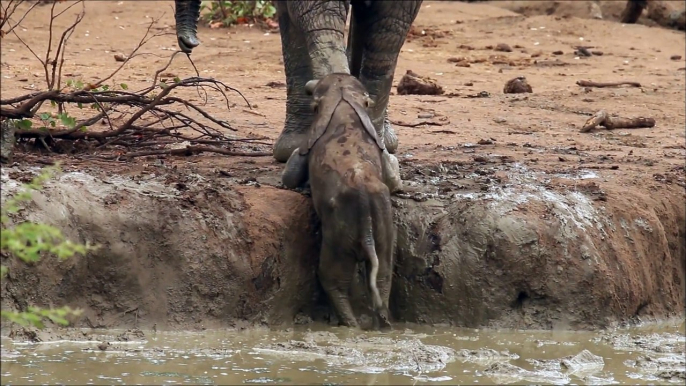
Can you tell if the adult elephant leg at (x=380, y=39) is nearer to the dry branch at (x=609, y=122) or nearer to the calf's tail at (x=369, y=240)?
the calf's tail at (x=369, y=240)

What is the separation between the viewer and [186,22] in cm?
606

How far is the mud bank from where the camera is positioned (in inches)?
214

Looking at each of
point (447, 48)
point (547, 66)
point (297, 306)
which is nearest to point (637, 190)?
point (297, 306)

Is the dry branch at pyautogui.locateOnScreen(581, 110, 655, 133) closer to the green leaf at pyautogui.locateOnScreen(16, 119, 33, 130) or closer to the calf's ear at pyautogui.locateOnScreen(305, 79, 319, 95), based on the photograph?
the calf's ear at pyautogui.locateOnScreen(305, 79, 319, 95)

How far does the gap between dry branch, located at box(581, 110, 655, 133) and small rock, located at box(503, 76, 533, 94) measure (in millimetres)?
1420

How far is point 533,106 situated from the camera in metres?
10.2

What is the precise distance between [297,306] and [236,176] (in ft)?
2.69

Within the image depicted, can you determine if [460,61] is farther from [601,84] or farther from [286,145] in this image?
[286,145]

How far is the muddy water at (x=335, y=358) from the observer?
4809 millimetres

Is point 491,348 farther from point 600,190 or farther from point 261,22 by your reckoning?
point 261,22

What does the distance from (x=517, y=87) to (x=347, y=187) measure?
555 cm

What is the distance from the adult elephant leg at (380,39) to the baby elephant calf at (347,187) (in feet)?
1.35

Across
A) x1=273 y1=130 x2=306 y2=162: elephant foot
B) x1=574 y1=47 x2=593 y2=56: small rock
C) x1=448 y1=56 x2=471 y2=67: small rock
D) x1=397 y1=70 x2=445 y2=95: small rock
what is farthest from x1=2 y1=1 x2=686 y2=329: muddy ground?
x1=574 y1=47 x2=593 y2=56: small rock

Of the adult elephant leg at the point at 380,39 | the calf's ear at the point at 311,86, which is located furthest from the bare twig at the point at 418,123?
the calf's ear at the point at 311,86
